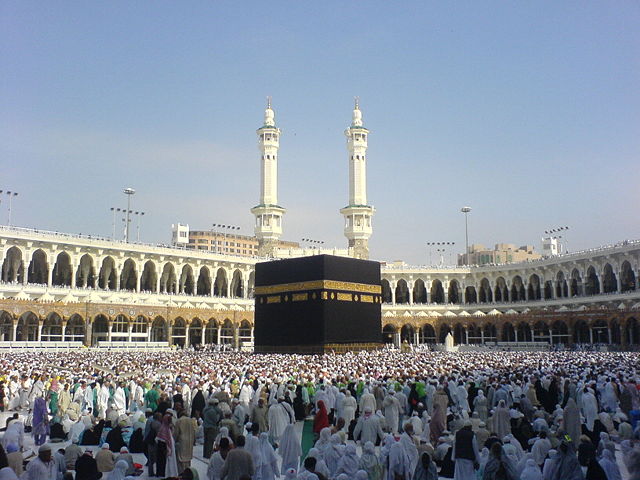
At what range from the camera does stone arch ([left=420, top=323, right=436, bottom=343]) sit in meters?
44.5

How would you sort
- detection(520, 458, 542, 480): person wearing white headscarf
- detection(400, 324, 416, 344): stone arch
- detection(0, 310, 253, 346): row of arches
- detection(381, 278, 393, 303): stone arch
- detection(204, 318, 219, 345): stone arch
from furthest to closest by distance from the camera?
detection(381, 278, 393, 303): stone arch, detection(400, 324, 416, 344): stone arch, detection(204, 318, 219, 345): stone arch, detection(0, 310, 253, 346): row of arches, detection(520, 458, 542, 480): person wearing white headscarf

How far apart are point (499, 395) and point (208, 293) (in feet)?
119

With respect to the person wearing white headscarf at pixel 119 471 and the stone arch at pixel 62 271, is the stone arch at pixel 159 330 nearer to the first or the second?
the stone arch at pixel 62 271

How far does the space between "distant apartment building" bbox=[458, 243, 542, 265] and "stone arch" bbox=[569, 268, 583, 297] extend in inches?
1365

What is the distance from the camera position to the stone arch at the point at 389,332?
42.9 meters

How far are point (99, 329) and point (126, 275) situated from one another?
5525 millimetres

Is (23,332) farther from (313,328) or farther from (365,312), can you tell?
(365,312)

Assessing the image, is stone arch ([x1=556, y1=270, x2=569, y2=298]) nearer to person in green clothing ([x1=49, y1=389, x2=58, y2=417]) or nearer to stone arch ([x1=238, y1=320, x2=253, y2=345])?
stone arch ([x1=238, y1=320, x2=253, y2=345])

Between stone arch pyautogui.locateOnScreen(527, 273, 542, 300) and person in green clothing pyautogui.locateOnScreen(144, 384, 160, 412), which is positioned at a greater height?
stone arch pyautogui.locateOnScreen(527, 273, 542, 300)

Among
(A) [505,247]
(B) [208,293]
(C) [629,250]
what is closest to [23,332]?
(B) [208,293]

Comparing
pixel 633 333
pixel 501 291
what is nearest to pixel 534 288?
pixel 501 291

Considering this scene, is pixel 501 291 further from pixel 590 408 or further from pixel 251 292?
pixel 590 408

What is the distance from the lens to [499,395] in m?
10.0

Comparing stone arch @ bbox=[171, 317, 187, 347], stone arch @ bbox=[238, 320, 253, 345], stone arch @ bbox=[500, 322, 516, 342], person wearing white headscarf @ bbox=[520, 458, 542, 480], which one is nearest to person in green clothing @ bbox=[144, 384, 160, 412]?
person wearing white headscarf @ bbox=[520, 458, 542, 480]
